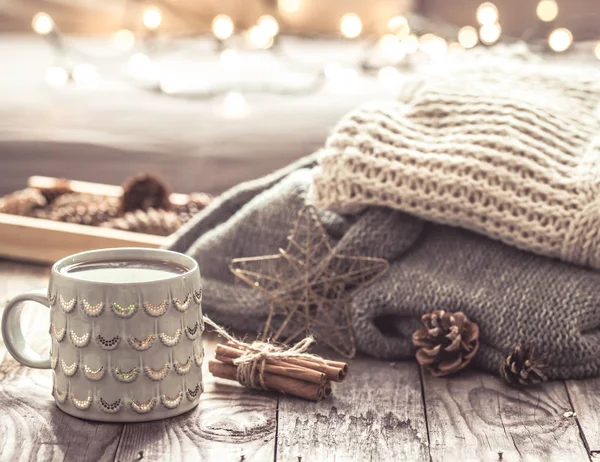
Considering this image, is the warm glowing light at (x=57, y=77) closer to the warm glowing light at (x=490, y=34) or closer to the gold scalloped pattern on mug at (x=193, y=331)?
the warm glowing light at (x=490, y=34)

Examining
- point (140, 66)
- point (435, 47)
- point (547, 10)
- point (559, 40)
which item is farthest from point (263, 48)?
point (547, 10)

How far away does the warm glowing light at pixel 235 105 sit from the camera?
5.02 ft

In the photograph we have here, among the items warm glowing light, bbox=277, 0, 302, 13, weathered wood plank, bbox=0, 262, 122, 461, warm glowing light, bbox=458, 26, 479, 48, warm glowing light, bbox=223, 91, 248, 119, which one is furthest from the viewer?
warm glowing light, bbox=277, 0, 302, 13

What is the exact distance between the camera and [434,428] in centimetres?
72

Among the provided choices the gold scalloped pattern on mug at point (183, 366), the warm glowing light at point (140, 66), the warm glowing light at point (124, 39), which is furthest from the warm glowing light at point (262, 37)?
the gold scalloped pattern on mug at point (183, 366)

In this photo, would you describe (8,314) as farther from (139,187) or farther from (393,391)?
(139,187)

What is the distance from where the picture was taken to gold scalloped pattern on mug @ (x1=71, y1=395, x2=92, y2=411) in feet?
2.27

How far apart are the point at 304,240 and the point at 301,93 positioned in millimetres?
731

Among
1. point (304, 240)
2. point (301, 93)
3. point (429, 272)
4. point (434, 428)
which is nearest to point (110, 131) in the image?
point (301, 93)

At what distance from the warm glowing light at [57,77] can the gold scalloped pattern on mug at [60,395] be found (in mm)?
1049

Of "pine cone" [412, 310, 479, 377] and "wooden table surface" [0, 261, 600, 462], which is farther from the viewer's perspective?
"pine cone" [412, 310, 479, 377]

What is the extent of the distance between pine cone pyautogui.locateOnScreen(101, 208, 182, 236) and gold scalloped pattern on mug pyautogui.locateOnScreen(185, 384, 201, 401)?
0.53m

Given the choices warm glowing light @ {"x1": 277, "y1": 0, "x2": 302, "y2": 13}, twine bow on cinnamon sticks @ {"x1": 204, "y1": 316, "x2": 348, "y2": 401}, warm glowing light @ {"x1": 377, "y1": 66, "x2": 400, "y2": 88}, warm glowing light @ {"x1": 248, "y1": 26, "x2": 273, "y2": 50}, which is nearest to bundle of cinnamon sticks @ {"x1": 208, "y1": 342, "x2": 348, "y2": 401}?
twine bow on cinnamon sticks @ {"x1": 204, "y1": 316, "x2": 348, "y2": 401}

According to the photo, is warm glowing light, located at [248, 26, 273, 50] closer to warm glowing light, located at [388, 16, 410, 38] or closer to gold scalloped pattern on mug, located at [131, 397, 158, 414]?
warm glowing light, located at [388, 16, 410, 38]
